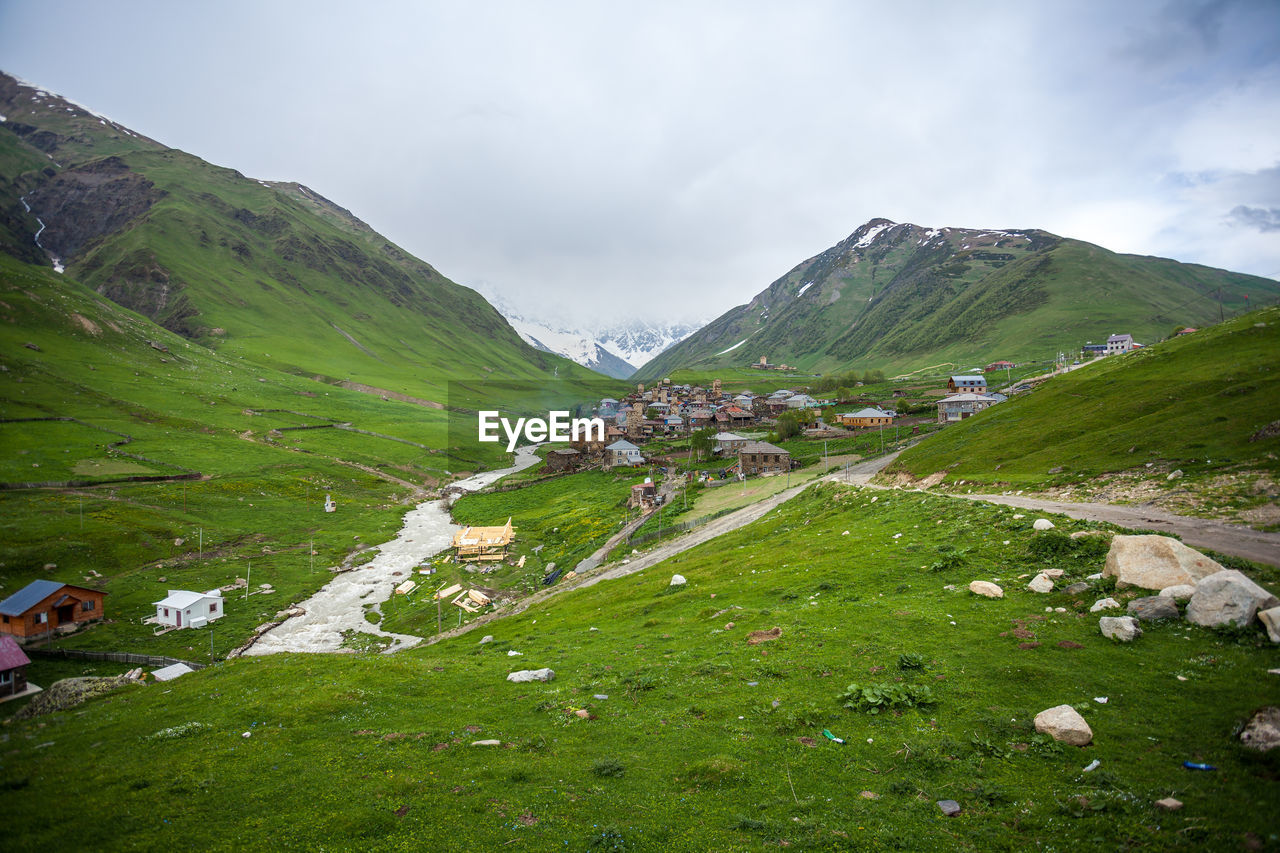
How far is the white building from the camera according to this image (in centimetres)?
4500

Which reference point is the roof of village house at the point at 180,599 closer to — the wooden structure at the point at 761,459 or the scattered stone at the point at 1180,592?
the scattered stone at the point at 1180,592

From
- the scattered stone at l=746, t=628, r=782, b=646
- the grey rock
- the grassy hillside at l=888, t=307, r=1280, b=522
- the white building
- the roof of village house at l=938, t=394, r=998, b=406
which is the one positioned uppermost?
the roof of village house at l=938, t=394, r=998, b=406

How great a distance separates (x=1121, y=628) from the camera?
52.2 feet

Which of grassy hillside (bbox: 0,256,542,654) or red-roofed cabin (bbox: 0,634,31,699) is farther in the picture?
grassy hillside (bbox: 0,256,542,654)

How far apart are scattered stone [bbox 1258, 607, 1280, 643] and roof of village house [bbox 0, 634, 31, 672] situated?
44.4 m

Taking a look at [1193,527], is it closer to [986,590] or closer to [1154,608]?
[986,590]

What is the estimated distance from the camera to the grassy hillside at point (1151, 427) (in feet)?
108

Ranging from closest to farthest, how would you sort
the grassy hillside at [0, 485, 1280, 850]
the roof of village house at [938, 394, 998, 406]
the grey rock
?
the grassy hillside at [0, 485, 1280, 850] → the grey rock → the roof of village house at [938, 394, 998, 406]

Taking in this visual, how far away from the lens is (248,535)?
71188 mm

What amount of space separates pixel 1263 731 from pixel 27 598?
219 ft

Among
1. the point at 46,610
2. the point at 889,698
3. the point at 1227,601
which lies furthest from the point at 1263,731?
the point at 46,610

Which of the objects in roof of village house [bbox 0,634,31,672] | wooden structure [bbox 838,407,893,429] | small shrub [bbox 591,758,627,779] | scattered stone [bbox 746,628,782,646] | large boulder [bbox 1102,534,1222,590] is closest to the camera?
small shrub [bbox 591,758,627,779]

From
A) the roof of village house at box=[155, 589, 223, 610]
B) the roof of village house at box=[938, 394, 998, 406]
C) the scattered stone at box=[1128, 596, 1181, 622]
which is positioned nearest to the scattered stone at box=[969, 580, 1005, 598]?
the scattered stone at box=[1128, 596, 1181, 622]

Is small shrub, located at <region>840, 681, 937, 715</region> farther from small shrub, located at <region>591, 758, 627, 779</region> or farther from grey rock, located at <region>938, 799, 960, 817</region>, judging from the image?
small shrub, located at <region>591, 758, 627, 779</region>
